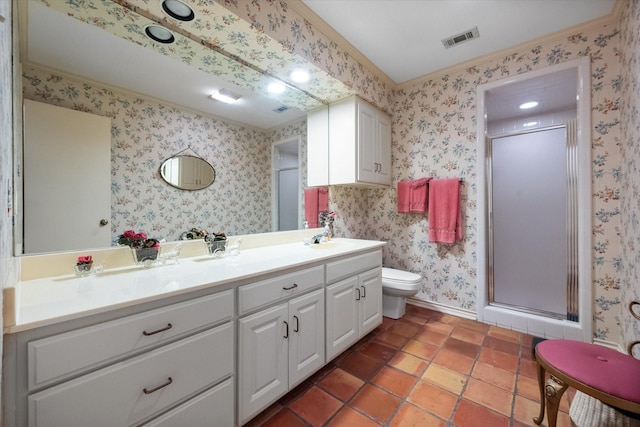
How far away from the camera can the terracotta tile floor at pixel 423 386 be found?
4.31 ft

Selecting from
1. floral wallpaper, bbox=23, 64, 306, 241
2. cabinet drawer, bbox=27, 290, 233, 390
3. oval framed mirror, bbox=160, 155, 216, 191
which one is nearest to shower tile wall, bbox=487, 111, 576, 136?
floral wallpaper, bbox=23, 64, 306, 241

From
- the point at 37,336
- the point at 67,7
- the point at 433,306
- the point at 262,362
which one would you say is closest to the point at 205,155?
the point at 67,7

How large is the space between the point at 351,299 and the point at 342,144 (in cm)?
140

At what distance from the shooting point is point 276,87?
6.45 ft

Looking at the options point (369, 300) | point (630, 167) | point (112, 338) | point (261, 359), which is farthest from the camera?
point (369, 300)

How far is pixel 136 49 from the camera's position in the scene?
1.39 metres

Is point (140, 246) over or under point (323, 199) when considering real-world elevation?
under

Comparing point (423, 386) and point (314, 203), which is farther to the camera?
point (314, 203)

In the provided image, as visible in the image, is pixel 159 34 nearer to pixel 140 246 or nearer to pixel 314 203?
pixel 140 246

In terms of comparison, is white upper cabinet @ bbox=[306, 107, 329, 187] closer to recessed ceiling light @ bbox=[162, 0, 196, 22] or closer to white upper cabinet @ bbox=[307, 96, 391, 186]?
white upper cabinet @ bbox=[307, 96, 391, 186]

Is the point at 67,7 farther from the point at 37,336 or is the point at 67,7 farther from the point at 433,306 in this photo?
the point at 433,306

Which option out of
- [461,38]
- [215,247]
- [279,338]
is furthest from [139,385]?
[461,38]

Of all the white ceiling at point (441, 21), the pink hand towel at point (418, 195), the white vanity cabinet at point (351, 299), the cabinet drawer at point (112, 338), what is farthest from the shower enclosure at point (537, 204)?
the cabinet drawer at point (112, 338)

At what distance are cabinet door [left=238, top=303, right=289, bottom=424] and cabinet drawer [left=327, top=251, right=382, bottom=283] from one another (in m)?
0.42
